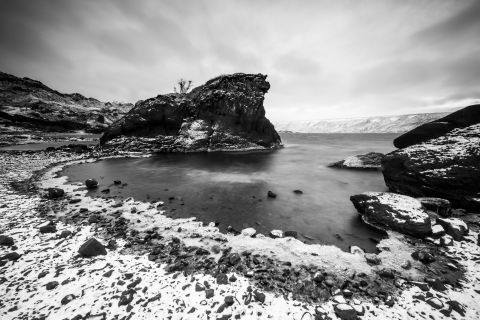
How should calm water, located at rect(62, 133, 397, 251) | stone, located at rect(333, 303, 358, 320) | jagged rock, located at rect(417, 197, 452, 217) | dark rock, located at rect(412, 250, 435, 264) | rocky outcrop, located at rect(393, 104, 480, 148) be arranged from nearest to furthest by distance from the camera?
stone, located at rect(333, 303, 358, 320) → dark rock, located at rect(412, 250, 435, 264) → calm water, located at rect(62, 133, 397, 251) → jagged rock, located at rect(417, 197, 452, 217) → rocky outcrop, located at rect(393, 104, 480, 148)

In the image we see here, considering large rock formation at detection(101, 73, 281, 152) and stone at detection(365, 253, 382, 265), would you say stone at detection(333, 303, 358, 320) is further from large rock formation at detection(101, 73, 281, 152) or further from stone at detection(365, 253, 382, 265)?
large rock formation at detection(101, 73, 281, 152)

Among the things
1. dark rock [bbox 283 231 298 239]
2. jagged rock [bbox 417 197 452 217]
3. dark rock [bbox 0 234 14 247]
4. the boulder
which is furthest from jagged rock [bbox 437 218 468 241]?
dark rock [bbox 0 234 14 247]

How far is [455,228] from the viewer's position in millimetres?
6680

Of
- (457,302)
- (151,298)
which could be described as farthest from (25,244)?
(457,302)

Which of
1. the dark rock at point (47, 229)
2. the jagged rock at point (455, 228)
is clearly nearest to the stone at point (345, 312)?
the jagged rock at point (455, 228)

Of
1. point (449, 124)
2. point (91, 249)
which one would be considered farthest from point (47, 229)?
point (449, 124)

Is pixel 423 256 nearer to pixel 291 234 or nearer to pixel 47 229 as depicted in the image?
pixel 291 234

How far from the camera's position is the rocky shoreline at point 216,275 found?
4145 millimetres

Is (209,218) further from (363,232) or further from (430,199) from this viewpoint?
(430,199)

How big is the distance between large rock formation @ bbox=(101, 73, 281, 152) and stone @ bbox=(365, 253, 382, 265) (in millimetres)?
30865

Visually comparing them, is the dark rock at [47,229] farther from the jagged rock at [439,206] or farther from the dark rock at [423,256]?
the jagged rock at [439,206]

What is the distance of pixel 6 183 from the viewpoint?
490 inches

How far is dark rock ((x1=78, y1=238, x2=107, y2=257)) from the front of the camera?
570 centimetres

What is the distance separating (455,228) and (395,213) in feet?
5.47
